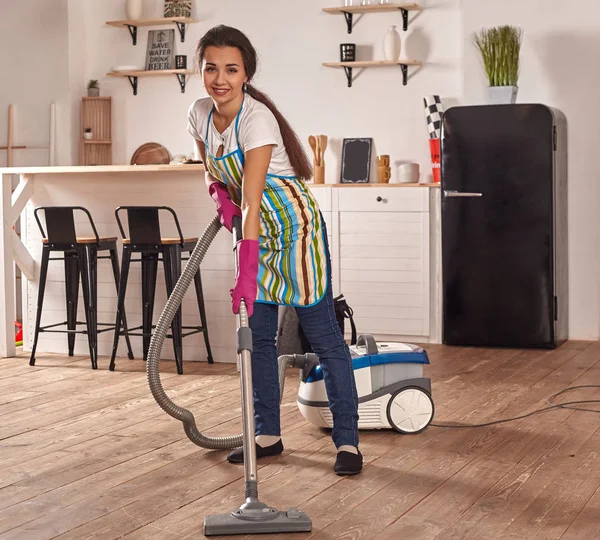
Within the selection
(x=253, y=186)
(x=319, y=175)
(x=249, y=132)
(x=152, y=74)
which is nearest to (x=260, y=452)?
(x=253, y=186)

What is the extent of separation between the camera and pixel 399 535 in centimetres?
244

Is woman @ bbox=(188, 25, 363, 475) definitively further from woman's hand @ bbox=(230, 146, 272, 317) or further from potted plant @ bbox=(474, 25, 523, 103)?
potted plant @ bbox=(474, 25, 523, 103)

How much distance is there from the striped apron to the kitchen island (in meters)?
1.89

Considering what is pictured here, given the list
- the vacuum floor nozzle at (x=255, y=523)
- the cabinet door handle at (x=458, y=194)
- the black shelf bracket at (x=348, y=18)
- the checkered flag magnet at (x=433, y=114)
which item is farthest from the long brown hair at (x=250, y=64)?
the black shelf bracket at (x=348, y=18)

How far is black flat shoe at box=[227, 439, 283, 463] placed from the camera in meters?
3.14

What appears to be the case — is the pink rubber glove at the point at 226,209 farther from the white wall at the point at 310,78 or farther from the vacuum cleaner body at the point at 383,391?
the white wall at the point at 310,78

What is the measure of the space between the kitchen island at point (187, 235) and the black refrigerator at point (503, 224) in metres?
0.27

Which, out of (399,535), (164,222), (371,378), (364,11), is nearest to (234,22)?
(364,11)

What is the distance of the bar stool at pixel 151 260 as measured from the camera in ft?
15.8

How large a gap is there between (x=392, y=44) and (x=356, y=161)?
764mm

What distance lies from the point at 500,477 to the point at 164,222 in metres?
2.73

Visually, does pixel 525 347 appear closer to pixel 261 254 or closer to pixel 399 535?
A: pixel 261 254

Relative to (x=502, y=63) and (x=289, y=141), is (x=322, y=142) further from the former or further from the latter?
(x=289, y=141)

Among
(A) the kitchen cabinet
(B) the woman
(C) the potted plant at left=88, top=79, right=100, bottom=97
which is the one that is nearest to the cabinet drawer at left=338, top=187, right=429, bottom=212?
(A) the kitchen cabinet
